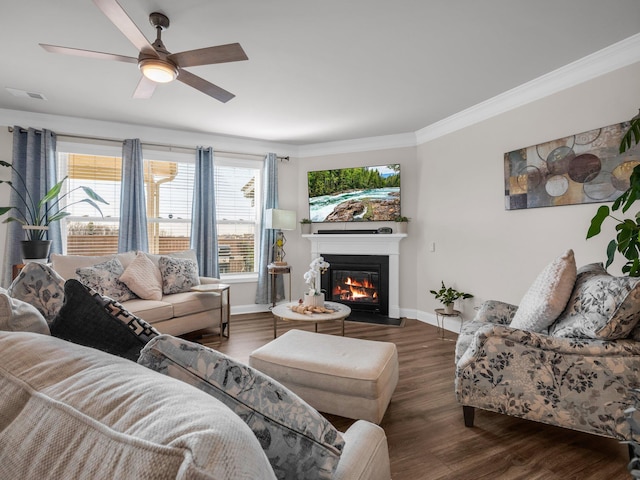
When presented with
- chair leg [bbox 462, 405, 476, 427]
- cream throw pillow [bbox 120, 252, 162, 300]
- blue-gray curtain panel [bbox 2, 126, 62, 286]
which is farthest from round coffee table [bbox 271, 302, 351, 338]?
blue-gray curtain panel [bbox 2, 126, 62, 286]

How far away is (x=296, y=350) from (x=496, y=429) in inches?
53.2

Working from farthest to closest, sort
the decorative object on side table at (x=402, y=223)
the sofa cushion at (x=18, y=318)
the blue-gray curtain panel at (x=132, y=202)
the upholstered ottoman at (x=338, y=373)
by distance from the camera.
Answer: the decorative object on side table at (x=402, y=223), the blue-gray curtain panel at (x=132, y=202), the upholstered ottoman at (x=338, y=373), the sofa cushion at (x=18, y=318)

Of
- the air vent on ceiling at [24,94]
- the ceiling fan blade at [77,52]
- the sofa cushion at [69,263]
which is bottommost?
the sofa cushion at [69,263]

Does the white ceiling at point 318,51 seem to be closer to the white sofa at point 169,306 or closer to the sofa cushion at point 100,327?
the white sofa at point 169,306

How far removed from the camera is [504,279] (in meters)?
3.59

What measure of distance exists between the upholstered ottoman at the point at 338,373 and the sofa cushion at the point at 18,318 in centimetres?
141

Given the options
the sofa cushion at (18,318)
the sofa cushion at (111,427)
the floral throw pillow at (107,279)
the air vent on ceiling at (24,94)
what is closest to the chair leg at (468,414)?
the sofa cushion at (111,427)

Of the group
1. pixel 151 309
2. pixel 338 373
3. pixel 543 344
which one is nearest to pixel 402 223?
pixel 543 344

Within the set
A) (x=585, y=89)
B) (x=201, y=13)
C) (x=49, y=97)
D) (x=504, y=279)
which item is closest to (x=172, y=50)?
(x=201, y=13)

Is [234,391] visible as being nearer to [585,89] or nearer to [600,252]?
[600,252]

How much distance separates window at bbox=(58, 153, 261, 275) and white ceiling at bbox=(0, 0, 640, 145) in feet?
2.41

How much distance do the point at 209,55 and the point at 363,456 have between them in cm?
233

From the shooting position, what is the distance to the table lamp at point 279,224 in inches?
189

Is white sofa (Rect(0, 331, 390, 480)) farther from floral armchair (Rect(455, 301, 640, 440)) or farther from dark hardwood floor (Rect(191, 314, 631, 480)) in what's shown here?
floral armchair (Rect(455, 301, 640, 440))
